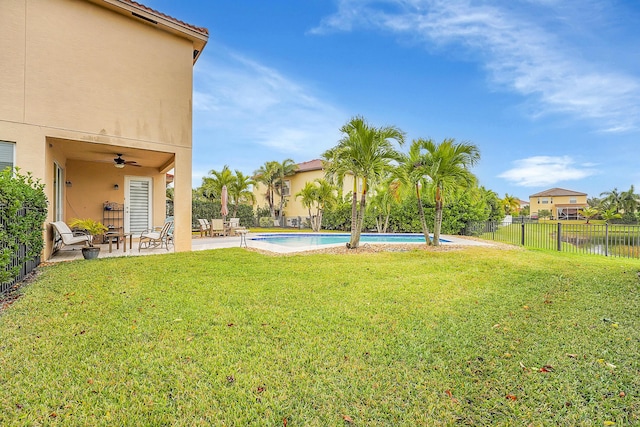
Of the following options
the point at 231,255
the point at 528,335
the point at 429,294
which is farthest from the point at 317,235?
the point at 528,335

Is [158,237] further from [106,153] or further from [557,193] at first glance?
[557,193]

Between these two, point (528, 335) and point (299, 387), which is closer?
point (299, 387)

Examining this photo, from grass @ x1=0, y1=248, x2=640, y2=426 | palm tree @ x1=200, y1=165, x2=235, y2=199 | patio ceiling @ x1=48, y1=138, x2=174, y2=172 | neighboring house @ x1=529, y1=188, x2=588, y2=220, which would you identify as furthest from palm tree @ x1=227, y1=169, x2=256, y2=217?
neighboring house @ x1=529, y1=188, x2=588, y2=220

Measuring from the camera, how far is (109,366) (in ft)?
10.6

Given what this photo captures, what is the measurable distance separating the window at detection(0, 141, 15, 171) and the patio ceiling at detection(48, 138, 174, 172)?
0.92 meters

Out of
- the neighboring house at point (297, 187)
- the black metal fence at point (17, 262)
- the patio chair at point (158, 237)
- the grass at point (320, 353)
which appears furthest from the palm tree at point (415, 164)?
the neighboring house at point (297, 187)

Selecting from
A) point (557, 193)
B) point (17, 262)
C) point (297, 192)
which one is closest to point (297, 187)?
point (297, 192)

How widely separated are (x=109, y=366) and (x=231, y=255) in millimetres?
6947

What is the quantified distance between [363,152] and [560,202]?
76040 millimetres

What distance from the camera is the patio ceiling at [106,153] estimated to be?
9.91 metres

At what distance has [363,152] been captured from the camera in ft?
39.8

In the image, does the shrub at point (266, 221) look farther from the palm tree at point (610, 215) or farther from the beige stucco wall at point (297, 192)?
the palm tree at point (610, 215)

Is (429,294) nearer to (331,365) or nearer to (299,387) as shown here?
(331,365)

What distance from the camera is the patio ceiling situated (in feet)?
32.5
